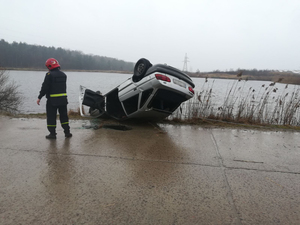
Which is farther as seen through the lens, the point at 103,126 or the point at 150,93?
the point at 103,126

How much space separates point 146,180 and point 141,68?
11.0ft

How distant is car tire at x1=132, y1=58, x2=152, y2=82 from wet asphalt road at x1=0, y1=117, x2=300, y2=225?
152 centimetres

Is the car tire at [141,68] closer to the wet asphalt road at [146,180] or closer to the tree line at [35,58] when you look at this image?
the wet asphalt road at [146,180]

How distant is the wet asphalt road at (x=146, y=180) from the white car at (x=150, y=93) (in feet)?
3.02

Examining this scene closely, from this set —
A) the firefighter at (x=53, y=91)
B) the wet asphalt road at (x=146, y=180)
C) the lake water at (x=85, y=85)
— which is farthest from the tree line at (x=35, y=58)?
the wet asphalt road at (x=146, y=180)

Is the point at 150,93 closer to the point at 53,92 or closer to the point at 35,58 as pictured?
the point at 53,92

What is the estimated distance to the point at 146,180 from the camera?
295 cm

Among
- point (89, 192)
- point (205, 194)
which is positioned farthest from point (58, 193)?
point (205, 194)

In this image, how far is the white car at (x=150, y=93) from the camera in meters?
4.96

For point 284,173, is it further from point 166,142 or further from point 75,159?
point 75,159

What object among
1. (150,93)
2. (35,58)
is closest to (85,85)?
(150,93)

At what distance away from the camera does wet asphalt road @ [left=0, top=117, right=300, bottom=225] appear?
2254 mm

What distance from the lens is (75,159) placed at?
356cm

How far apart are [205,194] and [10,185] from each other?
2439 mm
